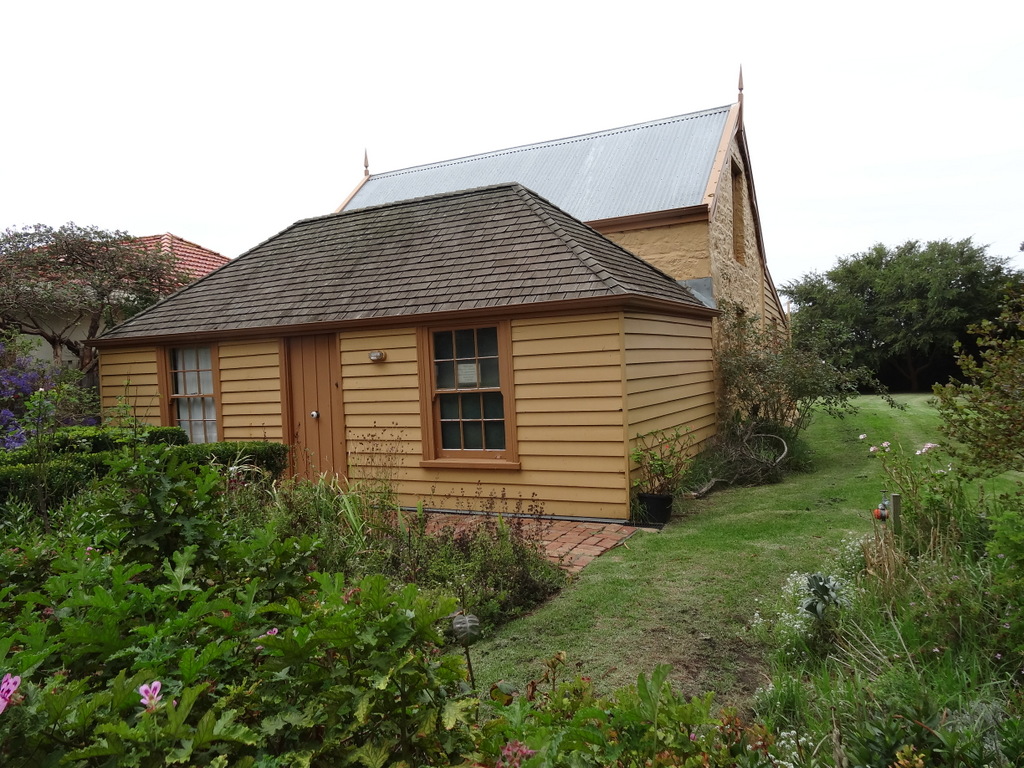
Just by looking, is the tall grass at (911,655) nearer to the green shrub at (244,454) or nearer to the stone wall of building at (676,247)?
the green shrub at (244,454)

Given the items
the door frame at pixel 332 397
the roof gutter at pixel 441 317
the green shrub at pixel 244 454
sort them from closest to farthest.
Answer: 1. the roof gutter at pixel 441 317
2. the green shrub at pixel 244 454
3. the door frame at pixel 332 397

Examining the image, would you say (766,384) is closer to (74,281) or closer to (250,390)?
(250,390)

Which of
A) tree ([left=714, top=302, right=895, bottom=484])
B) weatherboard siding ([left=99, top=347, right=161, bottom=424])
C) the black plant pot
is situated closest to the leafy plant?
the black plant pot

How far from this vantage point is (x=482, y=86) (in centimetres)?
1541

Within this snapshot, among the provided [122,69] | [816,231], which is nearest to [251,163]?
[122,69]

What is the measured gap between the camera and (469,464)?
8.45 metres

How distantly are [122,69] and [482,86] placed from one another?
9100 mm

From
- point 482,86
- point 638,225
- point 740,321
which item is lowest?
point 740,321

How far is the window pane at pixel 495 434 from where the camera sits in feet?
27.6

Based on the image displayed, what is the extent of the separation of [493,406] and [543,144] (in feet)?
33.9

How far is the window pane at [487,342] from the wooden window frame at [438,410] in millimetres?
72

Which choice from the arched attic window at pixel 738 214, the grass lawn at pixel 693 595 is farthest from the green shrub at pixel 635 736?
the arched attic window at pixel 738 214

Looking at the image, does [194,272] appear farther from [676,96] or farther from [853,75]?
[676,96]

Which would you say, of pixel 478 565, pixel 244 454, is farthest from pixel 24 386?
pixel 478 565
